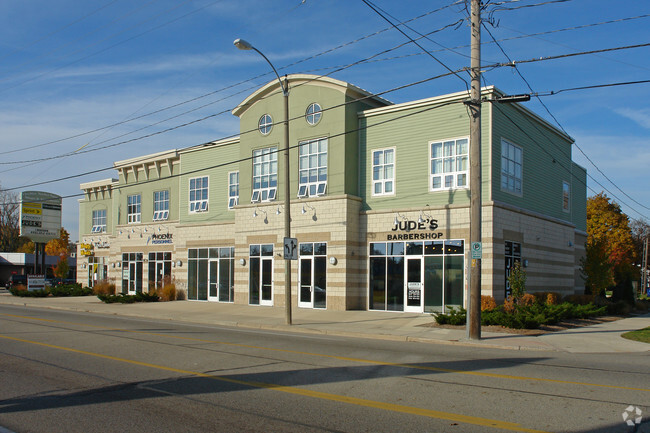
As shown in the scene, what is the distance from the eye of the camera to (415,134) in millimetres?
24188

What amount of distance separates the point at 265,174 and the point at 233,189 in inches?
167

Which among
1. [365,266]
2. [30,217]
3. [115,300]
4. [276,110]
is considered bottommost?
[115,300]

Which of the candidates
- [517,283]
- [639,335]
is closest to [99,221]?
[517,283]

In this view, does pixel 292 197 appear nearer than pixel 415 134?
No

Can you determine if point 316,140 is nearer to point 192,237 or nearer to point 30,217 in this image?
point 192,237

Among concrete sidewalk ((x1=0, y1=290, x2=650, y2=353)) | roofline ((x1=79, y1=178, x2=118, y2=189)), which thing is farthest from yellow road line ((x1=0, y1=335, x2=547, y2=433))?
roofline ((x1=79, y1=178, x2=118, y2=189))

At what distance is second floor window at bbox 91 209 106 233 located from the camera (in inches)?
1864

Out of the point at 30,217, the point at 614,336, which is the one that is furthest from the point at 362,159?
the point at 30,217

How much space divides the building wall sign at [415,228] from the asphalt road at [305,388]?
9.21 m

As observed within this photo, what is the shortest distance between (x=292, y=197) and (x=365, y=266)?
5172mm

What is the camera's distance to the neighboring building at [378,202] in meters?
22.9

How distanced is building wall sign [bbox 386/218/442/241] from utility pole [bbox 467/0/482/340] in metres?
6.88

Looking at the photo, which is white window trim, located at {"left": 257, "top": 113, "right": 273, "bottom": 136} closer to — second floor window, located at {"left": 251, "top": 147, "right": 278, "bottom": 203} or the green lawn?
second floor window, located at {"left": 251, "top": 147, "right": 278, "bottom": 203}

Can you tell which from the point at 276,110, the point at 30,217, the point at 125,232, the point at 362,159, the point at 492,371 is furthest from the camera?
the point at 30,217
